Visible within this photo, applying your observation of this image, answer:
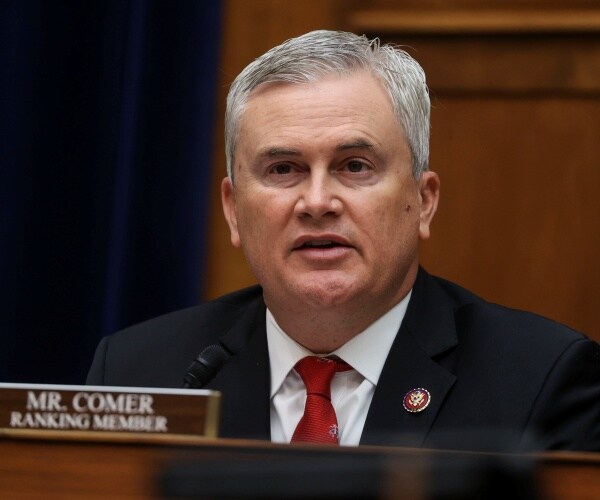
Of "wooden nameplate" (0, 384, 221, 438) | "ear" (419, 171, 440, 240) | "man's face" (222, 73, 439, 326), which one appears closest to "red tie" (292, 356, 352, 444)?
"man's face" (222, 73, 439, 326)

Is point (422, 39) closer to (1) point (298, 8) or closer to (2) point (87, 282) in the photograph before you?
(1) point (298, 8)

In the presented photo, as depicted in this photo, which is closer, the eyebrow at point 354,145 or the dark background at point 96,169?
the eyebrow at point 354,145

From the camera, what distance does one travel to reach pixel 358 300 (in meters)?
2.07

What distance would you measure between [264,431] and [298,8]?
1.18 meters

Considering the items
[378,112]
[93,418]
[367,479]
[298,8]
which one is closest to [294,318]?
[378,112]

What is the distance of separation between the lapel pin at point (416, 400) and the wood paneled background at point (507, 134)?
0.72 metres

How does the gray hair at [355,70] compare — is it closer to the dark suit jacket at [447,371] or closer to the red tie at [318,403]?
the dark suit jacket at [447,371]

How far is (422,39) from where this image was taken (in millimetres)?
2750

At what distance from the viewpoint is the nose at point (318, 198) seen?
202 centimetres

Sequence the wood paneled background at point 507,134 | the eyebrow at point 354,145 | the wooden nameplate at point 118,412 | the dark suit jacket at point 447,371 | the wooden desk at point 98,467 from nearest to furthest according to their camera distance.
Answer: the wooden desk at point 98,467
the wooden nameplate at point 118,412
the dark suit jacket at point 447,371
the eyebrow at point 354,145
the wood paneled background at point 507,134

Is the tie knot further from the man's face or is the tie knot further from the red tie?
the man's face

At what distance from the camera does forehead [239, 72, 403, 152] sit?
210cm

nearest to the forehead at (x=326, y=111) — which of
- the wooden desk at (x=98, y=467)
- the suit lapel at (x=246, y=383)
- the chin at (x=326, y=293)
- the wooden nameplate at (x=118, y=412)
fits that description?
the chin at (x=326, y=293)

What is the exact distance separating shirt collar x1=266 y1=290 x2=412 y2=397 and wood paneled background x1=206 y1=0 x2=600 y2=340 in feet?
1.89
